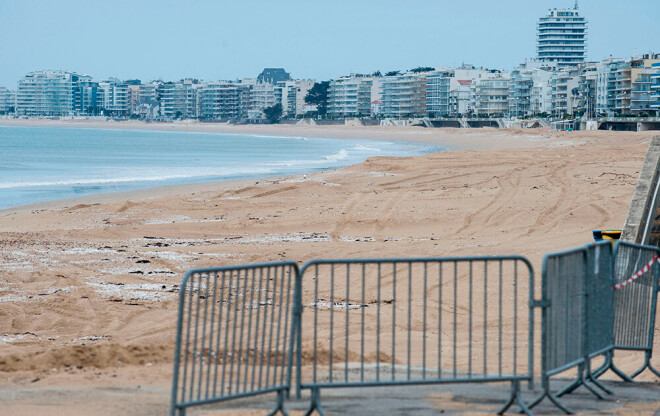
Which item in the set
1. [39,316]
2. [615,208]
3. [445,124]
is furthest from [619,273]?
[445,124]

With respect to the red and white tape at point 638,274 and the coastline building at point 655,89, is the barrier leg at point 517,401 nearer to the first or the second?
the red and white tape at point 638,274

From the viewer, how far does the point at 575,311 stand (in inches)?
252

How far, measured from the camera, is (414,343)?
835 cm

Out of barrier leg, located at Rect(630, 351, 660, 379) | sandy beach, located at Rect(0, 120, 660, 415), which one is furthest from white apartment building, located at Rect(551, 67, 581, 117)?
barrier leg, located at Rect(630, 351, 660, 379)

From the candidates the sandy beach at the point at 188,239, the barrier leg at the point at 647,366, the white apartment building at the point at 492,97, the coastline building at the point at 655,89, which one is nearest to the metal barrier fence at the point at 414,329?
the barrier leg at the point at 647,366

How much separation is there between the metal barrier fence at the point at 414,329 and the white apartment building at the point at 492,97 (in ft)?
571

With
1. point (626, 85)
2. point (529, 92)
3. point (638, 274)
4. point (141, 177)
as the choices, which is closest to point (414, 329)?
point (638, 274)

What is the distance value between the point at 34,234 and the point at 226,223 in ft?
12.5

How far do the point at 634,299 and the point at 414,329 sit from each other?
7.68 ft

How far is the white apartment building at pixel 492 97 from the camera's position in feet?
600

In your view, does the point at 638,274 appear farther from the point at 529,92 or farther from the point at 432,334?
the point at 529,92

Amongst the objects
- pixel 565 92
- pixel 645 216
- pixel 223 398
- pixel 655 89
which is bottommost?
pixel 223 398

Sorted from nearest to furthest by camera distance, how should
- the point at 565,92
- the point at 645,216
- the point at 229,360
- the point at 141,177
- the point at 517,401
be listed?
1. the point at 517,401
2. the point at 229,360
3. the point at 645,216
4. the point at 141,177
5. the point at 565,92

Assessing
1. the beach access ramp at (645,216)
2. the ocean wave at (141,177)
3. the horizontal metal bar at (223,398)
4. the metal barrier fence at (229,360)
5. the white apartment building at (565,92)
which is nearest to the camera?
the horizontal metal bar at (223,398)
